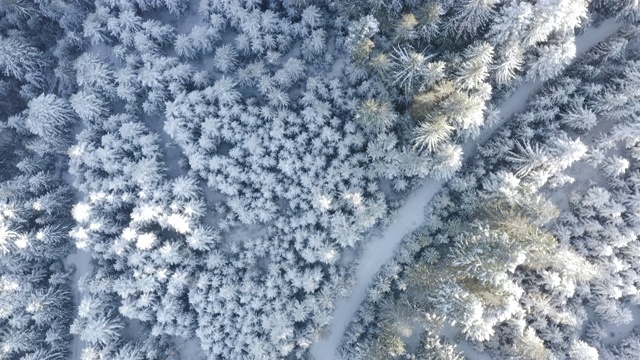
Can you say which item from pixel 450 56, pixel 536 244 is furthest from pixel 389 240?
pixel 450 56

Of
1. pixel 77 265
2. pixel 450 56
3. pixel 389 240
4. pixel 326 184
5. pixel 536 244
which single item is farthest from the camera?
pixel 77 265

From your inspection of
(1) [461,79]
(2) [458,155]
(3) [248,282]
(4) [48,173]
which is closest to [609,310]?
(2) [458,155]

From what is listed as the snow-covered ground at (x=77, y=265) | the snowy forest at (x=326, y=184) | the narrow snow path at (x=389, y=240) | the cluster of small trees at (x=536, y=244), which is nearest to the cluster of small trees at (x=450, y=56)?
the snowy forest at (x=326, y=184)

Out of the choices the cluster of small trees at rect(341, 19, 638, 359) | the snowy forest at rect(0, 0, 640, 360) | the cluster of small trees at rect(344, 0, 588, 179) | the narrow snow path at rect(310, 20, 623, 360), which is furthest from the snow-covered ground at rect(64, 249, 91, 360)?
the cluster of small trees at rect(344, 0, 588, 179)

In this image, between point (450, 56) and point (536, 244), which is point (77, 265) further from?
point (536, 244)

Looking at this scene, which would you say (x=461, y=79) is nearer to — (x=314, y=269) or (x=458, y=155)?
(x=458, y=155)

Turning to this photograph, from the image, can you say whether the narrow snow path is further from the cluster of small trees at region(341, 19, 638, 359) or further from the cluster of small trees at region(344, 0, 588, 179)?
the cluster of small trees at region(344, 0, 588, 179)
